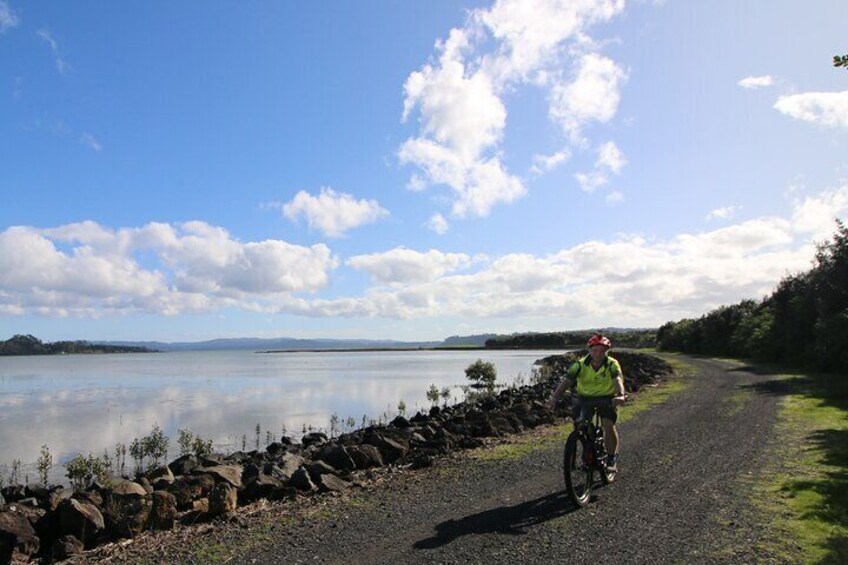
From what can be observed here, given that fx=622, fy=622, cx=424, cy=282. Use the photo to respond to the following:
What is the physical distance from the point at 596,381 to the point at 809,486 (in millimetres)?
3866

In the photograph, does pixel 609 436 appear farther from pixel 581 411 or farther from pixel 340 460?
pixel 340 460

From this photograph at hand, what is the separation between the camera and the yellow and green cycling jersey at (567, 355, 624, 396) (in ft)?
30.2

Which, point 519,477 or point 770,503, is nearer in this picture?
point 770,503

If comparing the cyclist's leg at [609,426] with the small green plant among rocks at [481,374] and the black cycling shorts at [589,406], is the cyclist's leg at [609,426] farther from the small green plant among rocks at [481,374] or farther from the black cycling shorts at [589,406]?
the small green plant among rocks at [481,374]

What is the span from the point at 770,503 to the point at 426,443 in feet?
25.7

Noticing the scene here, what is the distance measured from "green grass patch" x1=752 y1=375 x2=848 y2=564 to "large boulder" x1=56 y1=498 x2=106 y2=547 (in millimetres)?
8469

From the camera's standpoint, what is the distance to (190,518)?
9078 mm

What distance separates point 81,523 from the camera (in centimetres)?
832

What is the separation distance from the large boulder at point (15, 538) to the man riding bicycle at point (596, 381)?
714cm

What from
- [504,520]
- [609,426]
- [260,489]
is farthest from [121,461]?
[609,426]

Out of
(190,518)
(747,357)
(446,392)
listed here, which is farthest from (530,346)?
(190,518)

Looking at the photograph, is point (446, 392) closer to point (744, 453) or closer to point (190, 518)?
point (744, 453)

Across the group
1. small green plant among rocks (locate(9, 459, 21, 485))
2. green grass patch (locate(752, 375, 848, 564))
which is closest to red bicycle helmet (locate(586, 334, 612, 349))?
green grass patch (locate(752, 375, 848, 564))

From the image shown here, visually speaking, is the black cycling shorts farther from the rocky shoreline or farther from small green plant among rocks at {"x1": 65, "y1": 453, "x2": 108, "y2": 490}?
small green plant among rocks at {"x1": 65, "y1": 453, "x2": 108, "y2": 490}
